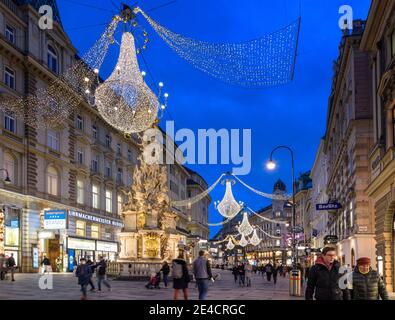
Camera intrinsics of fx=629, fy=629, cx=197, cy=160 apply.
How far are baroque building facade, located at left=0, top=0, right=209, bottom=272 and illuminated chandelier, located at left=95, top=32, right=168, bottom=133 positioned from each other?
1727 centimetres

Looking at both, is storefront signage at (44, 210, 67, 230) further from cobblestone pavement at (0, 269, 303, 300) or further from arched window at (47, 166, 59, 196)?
cobblestone pavement at (0, 269, 303, 300)

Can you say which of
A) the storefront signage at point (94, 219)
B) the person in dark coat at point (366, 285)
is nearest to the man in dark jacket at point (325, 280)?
the person in dark coat at point (366, 285)

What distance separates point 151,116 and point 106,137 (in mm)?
46140

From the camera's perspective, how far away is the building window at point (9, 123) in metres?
50.3

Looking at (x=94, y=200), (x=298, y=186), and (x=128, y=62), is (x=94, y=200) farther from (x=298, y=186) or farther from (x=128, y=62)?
(x=298, y=186)

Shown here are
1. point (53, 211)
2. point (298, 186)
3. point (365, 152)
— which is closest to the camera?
point (365, 152)

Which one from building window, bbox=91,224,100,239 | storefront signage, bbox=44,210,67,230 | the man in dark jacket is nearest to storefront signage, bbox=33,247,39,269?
storefront signage, bbox=44,210,67,230

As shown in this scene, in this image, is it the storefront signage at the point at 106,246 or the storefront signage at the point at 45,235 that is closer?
the storefront signage at the point at 45,235

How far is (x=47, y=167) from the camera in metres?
57.7

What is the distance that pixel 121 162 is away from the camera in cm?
8088

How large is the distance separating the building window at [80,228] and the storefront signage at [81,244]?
36.9 inches

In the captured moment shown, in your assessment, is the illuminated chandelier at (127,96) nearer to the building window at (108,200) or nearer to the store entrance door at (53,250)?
the store entrance door at (53,250)
